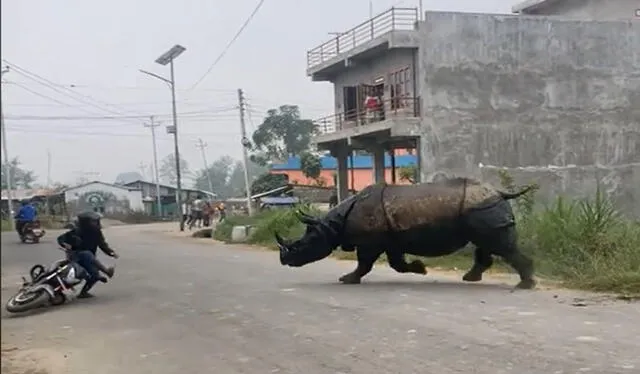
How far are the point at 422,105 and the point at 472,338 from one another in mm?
17570

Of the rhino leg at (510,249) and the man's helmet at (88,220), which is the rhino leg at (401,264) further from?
the man's helmet at (88,220)

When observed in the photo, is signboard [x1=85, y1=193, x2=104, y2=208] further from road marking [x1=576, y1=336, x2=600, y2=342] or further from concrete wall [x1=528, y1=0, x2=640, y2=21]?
concrete wall [x1=528, y1=0, x2=640, y2=21]

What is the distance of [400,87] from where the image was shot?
25828 millimetres

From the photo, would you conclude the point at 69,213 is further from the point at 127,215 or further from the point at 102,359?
the point at 127,215

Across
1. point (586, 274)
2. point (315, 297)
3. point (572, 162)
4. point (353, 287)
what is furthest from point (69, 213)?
point (572, 162)

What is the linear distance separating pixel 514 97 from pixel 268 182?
23327 millimetres

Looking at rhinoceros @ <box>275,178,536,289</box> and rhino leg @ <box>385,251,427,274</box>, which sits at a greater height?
rhinoceros @ <box>275,178,536,289</box>

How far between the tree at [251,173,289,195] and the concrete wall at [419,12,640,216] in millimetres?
21568

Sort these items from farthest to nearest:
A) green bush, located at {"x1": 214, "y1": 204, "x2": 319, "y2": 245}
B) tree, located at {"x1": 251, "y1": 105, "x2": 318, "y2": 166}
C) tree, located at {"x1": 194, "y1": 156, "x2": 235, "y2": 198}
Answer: tree, located at {"x1": 194, "y1": 156, "x2": 235, "y2": 198}, tree, located at {"x1": 251, "y1": 105, "x2": 318, "y2": 166}, green bush, located at {"x1": 214, "y1": 204, "x2": 319, "y2": 245}

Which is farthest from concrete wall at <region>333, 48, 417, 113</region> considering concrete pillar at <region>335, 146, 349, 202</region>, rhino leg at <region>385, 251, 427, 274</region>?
rhino leg at <region>385, 251, 427, 274</region>

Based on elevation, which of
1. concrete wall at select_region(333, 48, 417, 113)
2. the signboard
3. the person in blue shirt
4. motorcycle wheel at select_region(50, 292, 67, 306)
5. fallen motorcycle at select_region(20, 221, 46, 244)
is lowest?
motorcycle wheel at select_region(50, 292, 67, 306)

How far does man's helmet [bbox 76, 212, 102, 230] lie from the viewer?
1030cm

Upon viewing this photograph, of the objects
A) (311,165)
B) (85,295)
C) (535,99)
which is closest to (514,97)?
(535,99)

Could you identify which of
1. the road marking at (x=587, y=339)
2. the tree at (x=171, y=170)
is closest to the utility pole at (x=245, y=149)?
the tree at (x=171, y=170)
